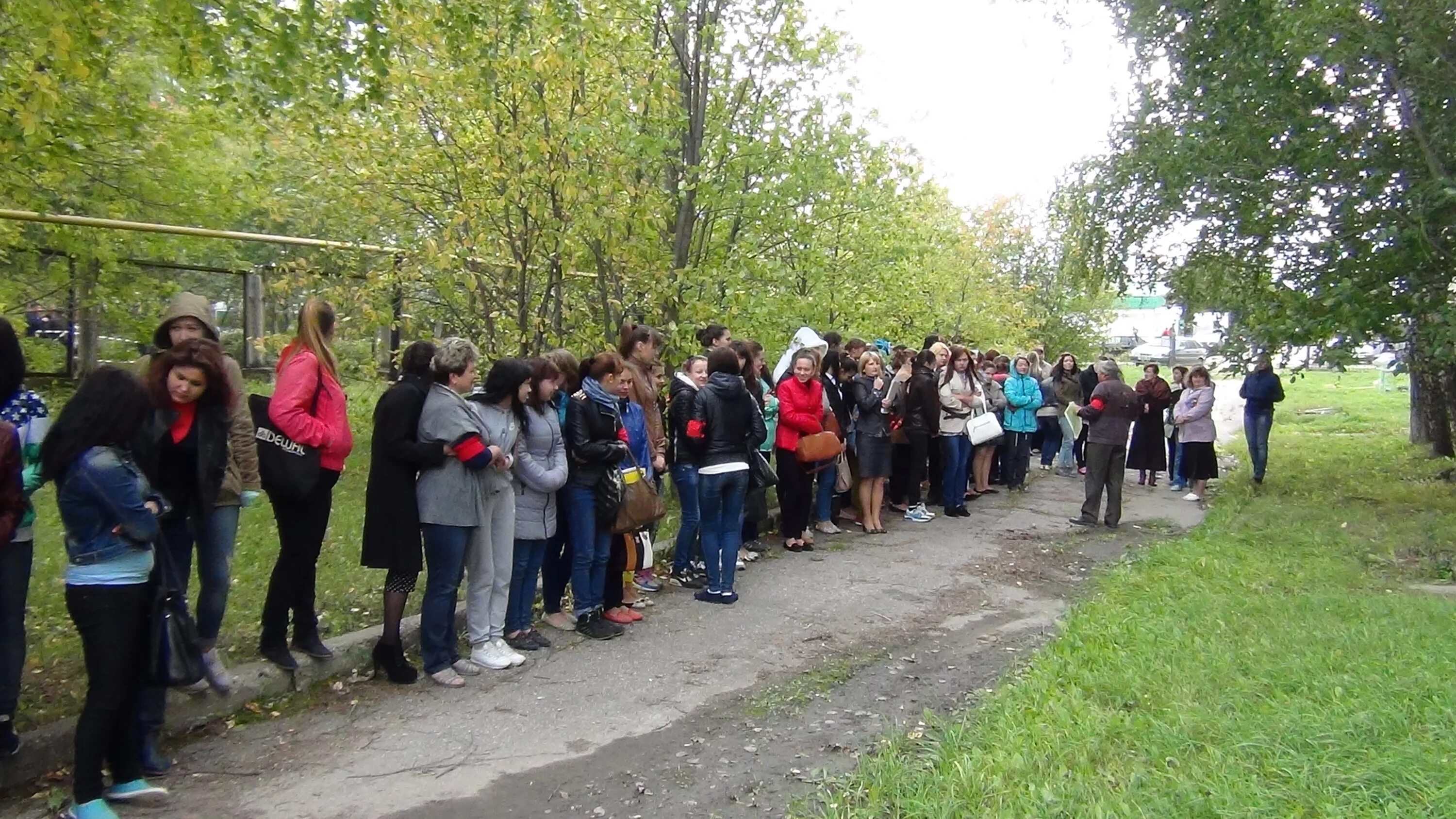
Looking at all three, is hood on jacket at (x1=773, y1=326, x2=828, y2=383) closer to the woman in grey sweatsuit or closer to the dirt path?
the dirt path

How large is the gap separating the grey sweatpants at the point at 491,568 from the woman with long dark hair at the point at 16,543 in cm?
219

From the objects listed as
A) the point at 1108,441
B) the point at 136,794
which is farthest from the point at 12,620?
the point at 1108,441

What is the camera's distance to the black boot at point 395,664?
5879 mm

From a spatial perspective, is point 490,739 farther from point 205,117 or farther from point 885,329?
point 885,329

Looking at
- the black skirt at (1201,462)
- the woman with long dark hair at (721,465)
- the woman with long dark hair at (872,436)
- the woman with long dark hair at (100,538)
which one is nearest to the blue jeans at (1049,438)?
the black skirt at (1201,462)

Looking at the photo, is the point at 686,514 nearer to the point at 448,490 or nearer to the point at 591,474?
the point at 591,474

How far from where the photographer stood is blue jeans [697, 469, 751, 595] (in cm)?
782

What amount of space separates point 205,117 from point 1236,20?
433 inches

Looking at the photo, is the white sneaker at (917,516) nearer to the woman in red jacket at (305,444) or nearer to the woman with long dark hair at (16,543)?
the woman in red jacket at (305,444)

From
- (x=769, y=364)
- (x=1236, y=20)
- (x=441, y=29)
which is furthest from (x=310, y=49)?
(x=1236, y=20)

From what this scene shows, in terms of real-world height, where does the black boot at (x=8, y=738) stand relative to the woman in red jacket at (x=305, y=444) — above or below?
below

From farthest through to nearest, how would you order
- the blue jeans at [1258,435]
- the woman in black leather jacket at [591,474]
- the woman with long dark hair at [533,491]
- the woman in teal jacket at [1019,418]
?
the woman in teal jacket at [1019,418] → the blue jeans at [1258,435] → the woman in black leather jacket at [591,474] → the woman with long dark hair at [533,491]

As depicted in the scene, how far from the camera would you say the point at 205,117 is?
11.5 metres

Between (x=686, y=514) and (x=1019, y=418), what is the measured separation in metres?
7.01
